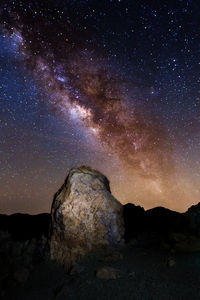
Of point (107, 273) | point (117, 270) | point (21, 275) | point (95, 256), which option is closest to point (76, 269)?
point (95, 256)

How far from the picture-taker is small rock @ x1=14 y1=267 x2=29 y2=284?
235 inches

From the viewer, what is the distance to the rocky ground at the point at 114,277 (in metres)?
4.80

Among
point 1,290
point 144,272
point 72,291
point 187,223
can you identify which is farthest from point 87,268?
point 187,223

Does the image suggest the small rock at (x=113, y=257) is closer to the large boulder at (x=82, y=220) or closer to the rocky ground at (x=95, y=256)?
the rocky ground at (x=95, y=256)

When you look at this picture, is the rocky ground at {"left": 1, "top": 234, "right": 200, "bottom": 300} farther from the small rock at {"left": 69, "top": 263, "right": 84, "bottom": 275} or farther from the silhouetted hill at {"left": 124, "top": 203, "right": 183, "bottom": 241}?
the silhouetted hill at {"left": 124, "top": 203, "right": 183, "bottom": 241}

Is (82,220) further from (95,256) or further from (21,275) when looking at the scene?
(21,275)

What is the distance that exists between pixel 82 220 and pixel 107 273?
6.55ft

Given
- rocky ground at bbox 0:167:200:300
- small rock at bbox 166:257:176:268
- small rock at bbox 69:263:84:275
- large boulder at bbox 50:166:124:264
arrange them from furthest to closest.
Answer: large boulder at bbox 50:166:124:264
small rock at bbox 69:263:84:275
small rock at bbox 166:257:176:268
rocky ground at bbox 0:167:200:300

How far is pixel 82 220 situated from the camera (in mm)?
7133

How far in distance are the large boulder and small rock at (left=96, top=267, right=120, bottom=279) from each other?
50.5 inches

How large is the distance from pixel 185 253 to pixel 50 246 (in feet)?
15.0

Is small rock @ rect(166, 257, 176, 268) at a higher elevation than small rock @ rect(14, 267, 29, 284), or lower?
higher

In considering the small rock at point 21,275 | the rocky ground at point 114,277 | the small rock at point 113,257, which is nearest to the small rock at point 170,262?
the rocky ground at point 114,277

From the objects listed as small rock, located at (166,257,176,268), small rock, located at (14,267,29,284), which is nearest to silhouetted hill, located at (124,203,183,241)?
small rock, located at (166,257,176,268)
